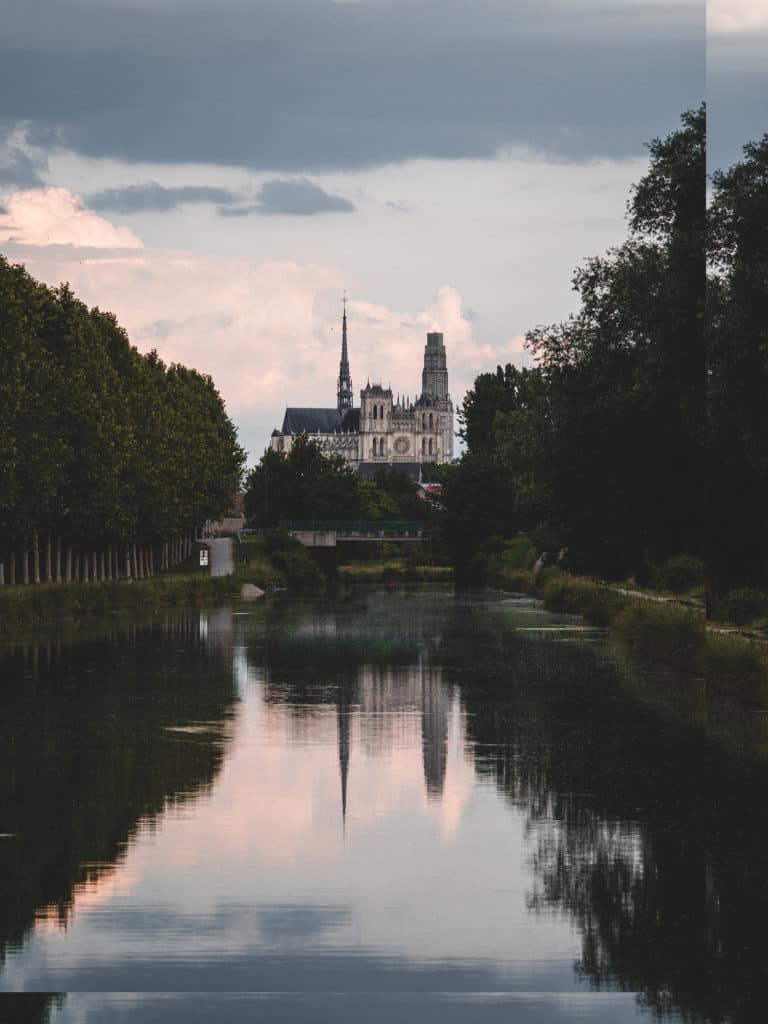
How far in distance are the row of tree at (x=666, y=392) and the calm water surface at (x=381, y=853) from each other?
3209mm

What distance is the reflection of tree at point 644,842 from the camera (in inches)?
442

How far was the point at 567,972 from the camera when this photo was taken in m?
11.0

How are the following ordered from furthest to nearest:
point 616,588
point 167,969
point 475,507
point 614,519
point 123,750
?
point 475,507 → point 616,588 → point 614,519 → point 123,750 → point 167,969

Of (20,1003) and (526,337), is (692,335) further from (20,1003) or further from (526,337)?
(526,337)

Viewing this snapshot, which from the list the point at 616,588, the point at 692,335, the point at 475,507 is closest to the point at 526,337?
the point at 616,588

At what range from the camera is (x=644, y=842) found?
16188 mm

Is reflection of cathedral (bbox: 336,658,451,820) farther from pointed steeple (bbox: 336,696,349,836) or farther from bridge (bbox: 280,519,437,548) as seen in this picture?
bridge (bbox: 280,519,437,548)

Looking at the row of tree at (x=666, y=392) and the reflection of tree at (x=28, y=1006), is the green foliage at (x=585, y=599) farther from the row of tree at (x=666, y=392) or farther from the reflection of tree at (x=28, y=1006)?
the reflection of tree at (x=28, y=1006)

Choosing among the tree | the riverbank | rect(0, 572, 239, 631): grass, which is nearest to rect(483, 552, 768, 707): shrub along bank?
the riverbank

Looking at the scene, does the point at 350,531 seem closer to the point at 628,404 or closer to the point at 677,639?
the point at 628,404

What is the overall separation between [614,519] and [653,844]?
34599mm

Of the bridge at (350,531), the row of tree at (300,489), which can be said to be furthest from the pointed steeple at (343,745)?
the row of tree at (300,489)

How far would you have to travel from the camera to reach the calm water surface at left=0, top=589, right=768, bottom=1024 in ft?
34.7

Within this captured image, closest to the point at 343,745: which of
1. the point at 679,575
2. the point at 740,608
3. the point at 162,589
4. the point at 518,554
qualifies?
the point at 740,608
